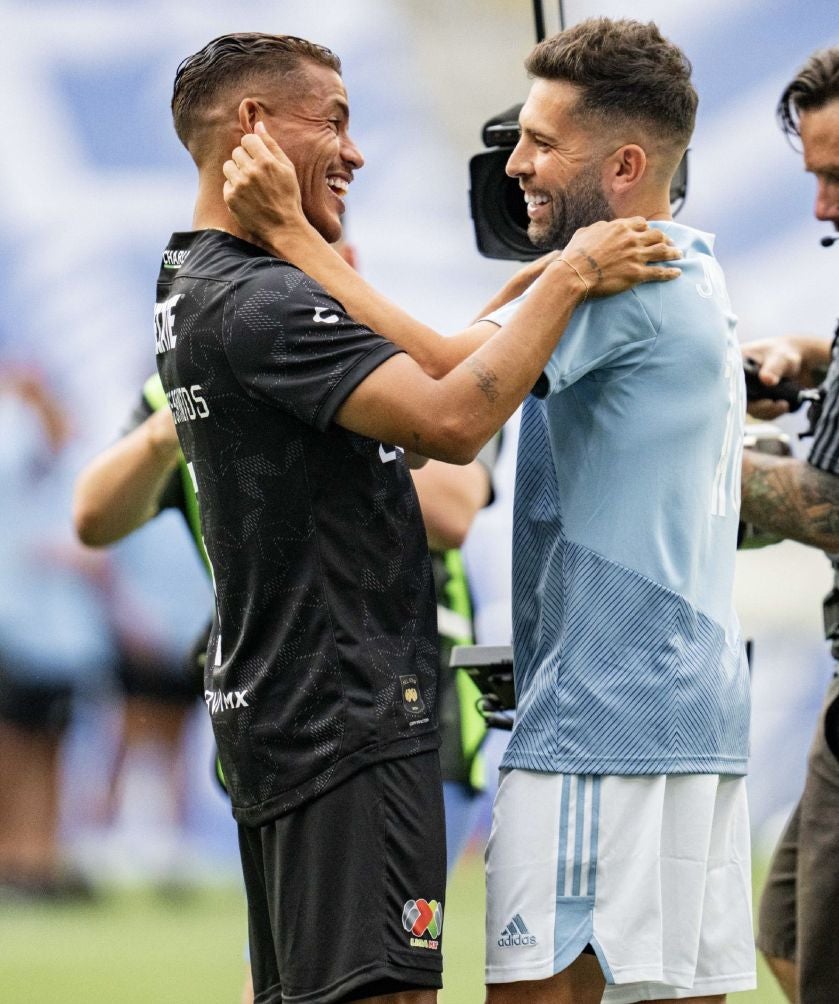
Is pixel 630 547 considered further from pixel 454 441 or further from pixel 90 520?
pixel 90 520

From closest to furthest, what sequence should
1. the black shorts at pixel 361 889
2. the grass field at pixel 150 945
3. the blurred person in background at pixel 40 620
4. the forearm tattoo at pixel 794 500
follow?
1. the black shorts at pixel 361 889
2. the forearm tattoo at pixel 794 500
3. the grass field at pixel 150 945
4. the blurred person in background at pixel 40 620

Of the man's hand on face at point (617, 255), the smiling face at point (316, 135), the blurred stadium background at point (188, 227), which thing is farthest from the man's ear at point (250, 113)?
the blurred stadium background at point (188, 227)

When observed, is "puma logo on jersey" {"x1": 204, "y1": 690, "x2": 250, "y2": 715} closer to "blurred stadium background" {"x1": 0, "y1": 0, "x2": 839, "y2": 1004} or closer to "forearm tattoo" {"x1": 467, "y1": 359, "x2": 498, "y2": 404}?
"forearm tattoo" {"x1": 467, "y1": 359, "x2": 498, "y2": 404}

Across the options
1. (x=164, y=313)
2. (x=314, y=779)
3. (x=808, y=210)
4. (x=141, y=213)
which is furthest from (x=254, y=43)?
(x=808, y=210)

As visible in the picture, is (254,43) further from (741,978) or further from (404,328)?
(741,978)

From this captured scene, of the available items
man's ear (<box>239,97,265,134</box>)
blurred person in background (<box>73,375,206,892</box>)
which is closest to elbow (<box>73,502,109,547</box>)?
blurred person in background (<box>73,375,206,892</box>)

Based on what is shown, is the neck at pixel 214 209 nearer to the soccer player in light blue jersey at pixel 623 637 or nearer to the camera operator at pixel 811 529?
the soccer player in light blue jersey at pixel 623 637

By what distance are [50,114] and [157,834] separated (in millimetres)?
2215

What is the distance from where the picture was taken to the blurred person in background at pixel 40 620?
15.1ft

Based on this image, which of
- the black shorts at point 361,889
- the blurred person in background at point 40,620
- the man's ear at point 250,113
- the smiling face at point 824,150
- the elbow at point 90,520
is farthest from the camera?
the blurred person in background at point 40,620

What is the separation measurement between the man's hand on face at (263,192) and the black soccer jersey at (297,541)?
48 millimetres

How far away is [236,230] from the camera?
2.08 m

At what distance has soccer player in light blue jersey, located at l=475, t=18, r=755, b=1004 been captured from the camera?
1.97 meters

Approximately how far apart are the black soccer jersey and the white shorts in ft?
0.61
